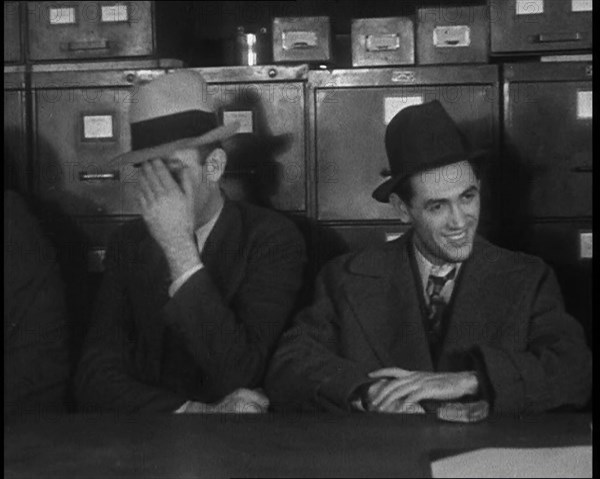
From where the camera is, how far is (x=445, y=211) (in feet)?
6.04

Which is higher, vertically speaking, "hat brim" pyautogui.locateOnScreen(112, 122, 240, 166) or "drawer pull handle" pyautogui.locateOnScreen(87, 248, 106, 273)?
"hat brim" pyautogui.locateOnScreen(112, 122, 240, 166)

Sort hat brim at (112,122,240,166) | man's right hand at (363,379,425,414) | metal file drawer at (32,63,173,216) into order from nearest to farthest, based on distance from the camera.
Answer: man's right hand at (363,379,425,414) → hat brim at (112,122,240,166) → metal file drawer at (32,63,173,216)

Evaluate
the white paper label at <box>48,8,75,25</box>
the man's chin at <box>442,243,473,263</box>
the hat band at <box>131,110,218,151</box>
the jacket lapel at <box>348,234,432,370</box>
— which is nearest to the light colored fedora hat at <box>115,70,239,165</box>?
the hat band at <box>131,110,218,151</box>

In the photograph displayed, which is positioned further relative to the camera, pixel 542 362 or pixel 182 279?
pixel 182 279

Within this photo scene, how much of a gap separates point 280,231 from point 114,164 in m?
0.49

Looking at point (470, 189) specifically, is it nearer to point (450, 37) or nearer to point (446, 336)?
point (446, 336)

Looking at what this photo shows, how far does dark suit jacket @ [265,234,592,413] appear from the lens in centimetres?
154

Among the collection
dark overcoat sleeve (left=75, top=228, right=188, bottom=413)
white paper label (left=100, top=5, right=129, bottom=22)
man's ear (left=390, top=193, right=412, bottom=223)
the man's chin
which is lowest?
dark overcoat sleeve (left=75, top=228, right=188, bottom=413)

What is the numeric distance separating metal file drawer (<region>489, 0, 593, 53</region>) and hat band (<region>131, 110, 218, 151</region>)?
76 cm

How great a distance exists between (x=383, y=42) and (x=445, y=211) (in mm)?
604

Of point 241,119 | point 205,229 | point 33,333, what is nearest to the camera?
point 33,333

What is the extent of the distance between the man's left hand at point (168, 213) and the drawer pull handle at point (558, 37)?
3.17 ft

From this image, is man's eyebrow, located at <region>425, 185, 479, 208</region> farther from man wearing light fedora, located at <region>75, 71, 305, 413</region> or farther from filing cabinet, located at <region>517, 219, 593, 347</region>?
filing cabinet, located at <region>517, 219, 593, 347</region>

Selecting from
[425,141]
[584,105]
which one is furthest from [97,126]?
[584,105]
